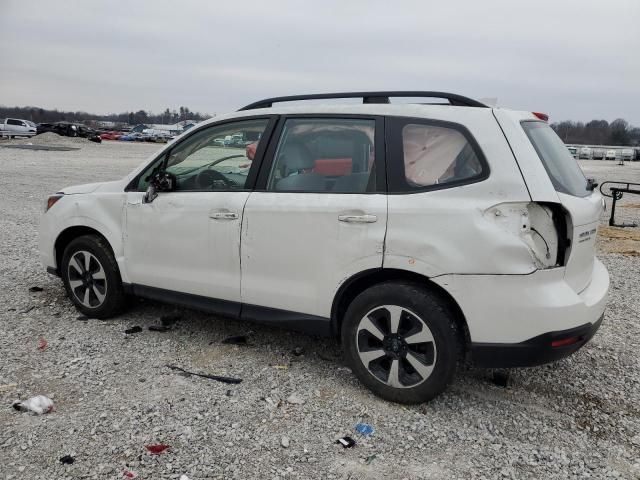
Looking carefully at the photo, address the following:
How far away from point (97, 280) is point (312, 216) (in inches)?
91.0

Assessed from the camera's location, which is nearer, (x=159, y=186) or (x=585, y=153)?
(x=159, y=186)

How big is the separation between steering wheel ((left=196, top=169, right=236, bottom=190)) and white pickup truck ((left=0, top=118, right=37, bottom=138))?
51432 millimetres

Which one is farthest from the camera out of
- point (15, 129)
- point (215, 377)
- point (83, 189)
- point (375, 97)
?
point (15, 129)

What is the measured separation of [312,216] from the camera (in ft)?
11.8

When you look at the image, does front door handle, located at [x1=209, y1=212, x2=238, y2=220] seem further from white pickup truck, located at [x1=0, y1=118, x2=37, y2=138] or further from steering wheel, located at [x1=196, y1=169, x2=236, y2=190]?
white pickup truck, located at [x1=0, y1=118, x2=37, y2=138]

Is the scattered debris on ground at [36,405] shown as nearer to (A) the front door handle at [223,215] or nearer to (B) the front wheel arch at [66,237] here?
(A) the front door handle at [223,215]

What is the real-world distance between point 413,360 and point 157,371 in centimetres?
185

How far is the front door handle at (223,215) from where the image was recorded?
12.9ft

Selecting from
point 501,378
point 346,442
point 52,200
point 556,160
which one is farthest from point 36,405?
point 556,160

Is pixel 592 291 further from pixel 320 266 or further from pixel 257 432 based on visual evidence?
pixel 257 432

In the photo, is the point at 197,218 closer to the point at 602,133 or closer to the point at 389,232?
the point at 389,232

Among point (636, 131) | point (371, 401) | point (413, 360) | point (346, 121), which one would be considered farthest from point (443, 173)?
point (636, 131)

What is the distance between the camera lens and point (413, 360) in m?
3.39

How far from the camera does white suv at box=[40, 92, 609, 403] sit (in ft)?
10.3
